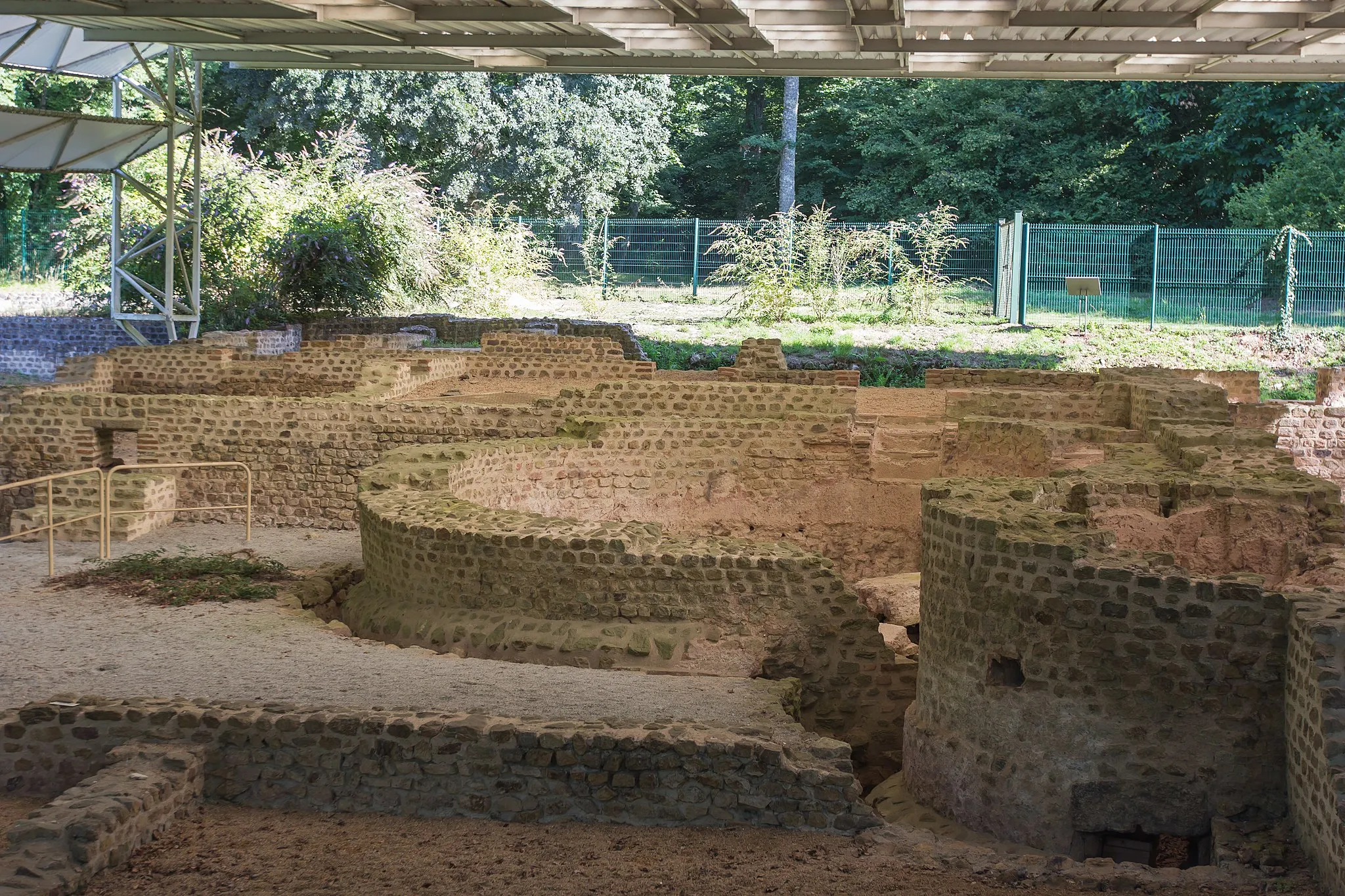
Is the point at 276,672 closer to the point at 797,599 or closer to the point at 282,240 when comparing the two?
the point at 797,599

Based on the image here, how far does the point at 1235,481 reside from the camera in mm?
9125

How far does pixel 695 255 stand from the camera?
28.7 m

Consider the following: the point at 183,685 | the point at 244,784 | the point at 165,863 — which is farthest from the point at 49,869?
the point at 183,685

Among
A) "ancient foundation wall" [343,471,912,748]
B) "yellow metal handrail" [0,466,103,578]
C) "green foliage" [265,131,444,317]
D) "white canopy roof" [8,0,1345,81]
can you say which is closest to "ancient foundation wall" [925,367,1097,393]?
"white canopy roof" [8,0,1345,81]

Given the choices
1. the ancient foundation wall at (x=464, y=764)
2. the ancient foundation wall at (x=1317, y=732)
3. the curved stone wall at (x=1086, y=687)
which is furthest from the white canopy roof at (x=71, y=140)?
the ancient foundation wall at (x=1317, y=732)

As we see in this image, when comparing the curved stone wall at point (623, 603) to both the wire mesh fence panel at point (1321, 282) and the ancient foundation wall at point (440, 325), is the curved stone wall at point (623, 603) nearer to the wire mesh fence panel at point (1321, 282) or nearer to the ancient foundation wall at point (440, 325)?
the ancient foundation wall at point (440, 325)

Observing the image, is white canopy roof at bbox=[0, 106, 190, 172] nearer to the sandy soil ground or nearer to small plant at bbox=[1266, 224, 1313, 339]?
the sandy soil ground

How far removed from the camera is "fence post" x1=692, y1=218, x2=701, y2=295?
94.3ft

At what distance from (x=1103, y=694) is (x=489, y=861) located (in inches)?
121

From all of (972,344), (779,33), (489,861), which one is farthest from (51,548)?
(972,344)

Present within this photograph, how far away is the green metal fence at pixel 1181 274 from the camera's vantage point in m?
25.0

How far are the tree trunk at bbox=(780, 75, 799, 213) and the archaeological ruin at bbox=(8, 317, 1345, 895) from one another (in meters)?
19.0

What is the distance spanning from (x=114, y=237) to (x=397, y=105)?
12.4 metres

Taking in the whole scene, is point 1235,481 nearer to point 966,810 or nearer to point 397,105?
point 966,810
